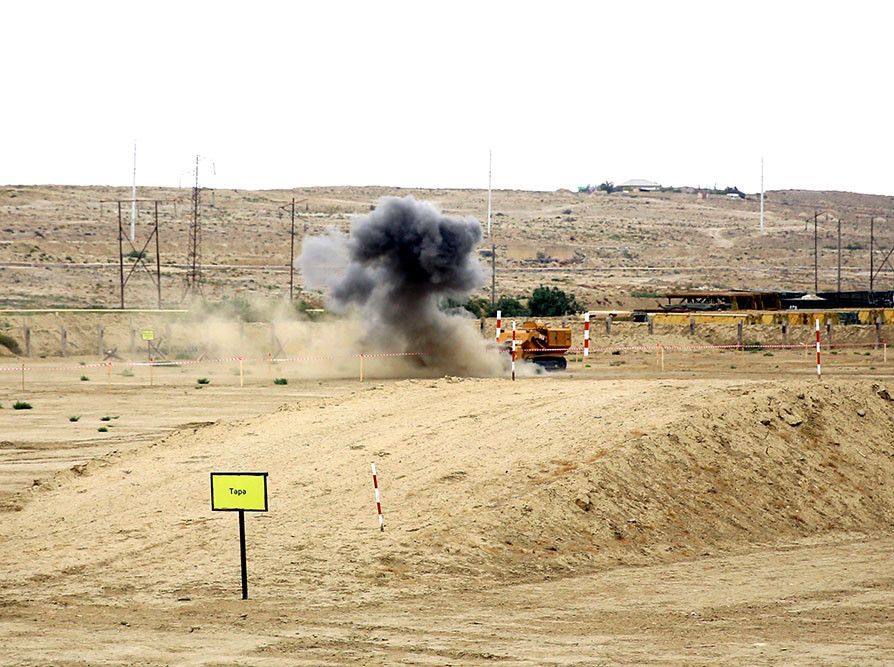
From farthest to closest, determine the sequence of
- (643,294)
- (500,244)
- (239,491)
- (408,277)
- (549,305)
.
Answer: (500,244), (643,294), (549,305), (408,277), (239,491)

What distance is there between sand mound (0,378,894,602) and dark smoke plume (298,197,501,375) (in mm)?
26248

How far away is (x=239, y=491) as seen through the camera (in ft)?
54.8

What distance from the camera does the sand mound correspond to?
719 inches

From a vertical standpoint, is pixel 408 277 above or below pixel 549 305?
above

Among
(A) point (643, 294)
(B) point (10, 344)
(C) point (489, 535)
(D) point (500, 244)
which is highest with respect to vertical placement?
(D) point (500, 244)

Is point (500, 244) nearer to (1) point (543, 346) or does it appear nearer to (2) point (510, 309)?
(2) point (510, 309)

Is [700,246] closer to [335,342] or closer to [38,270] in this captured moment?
[38,270]

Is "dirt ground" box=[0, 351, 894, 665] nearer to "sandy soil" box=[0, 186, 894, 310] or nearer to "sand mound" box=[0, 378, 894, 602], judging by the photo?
"sand mound" box=[0, 378, 894, 602]

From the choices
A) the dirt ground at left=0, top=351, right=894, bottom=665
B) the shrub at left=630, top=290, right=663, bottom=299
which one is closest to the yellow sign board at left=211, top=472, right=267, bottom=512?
the dirt ground at left=0, top=351, right=894, bottom=665

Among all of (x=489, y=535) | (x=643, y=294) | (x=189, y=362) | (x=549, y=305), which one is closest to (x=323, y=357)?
(x=189, y=362)

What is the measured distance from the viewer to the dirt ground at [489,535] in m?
14.7

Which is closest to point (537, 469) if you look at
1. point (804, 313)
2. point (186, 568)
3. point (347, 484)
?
point (347, 484)

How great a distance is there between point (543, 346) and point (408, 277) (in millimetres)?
5996

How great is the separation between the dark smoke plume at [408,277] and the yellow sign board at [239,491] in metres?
35.5
